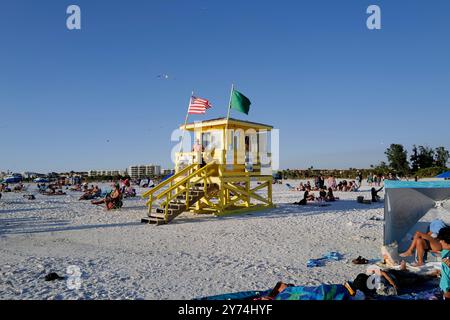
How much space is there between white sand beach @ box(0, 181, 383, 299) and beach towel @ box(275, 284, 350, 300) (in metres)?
1.30

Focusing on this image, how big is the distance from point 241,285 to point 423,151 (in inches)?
2835

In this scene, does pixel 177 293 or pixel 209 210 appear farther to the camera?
pixel 209 210

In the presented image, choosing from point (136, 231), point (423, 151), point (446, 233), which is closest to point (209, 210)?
point (136, 231)

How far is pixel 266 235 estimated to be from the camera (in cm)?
1084

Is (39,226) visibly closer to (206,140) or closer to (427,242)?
(206,140)

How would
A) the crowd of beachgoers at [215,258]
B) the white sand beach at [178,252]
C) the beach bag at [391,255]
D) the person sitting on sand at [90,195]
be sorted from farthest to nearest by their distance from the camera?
the person sitting on sand at [90,195] < the beach bag at [391,255] < the white sand beach at [178,252] < the crowd of beachgoers at [215,258]

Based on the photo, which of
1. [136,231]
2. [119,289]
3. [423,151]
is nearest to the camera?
[119,289]

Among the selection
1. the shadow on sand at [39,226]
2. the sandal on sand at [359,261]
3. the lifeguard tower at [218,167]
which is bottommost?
the shadow on sand at [39,226]

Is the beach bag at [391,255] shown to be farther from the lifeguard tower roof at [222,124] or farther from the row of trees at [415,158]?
the row of trees at [415,158]

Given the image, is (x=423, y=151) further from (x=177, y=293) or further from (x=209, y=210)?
(x=177, y=293)

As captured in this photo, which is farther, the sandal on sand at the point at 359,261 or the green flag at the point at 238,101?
the green flag at the point at 238,101

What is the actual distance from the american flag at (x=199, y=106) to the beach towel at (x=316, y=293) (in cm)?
1255

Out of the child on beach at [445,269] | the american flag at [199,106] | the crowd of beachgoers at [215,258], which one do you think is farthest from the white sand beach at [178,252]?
the american flag at [199,106]

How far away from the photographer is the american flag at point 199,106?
16375 millimetres
